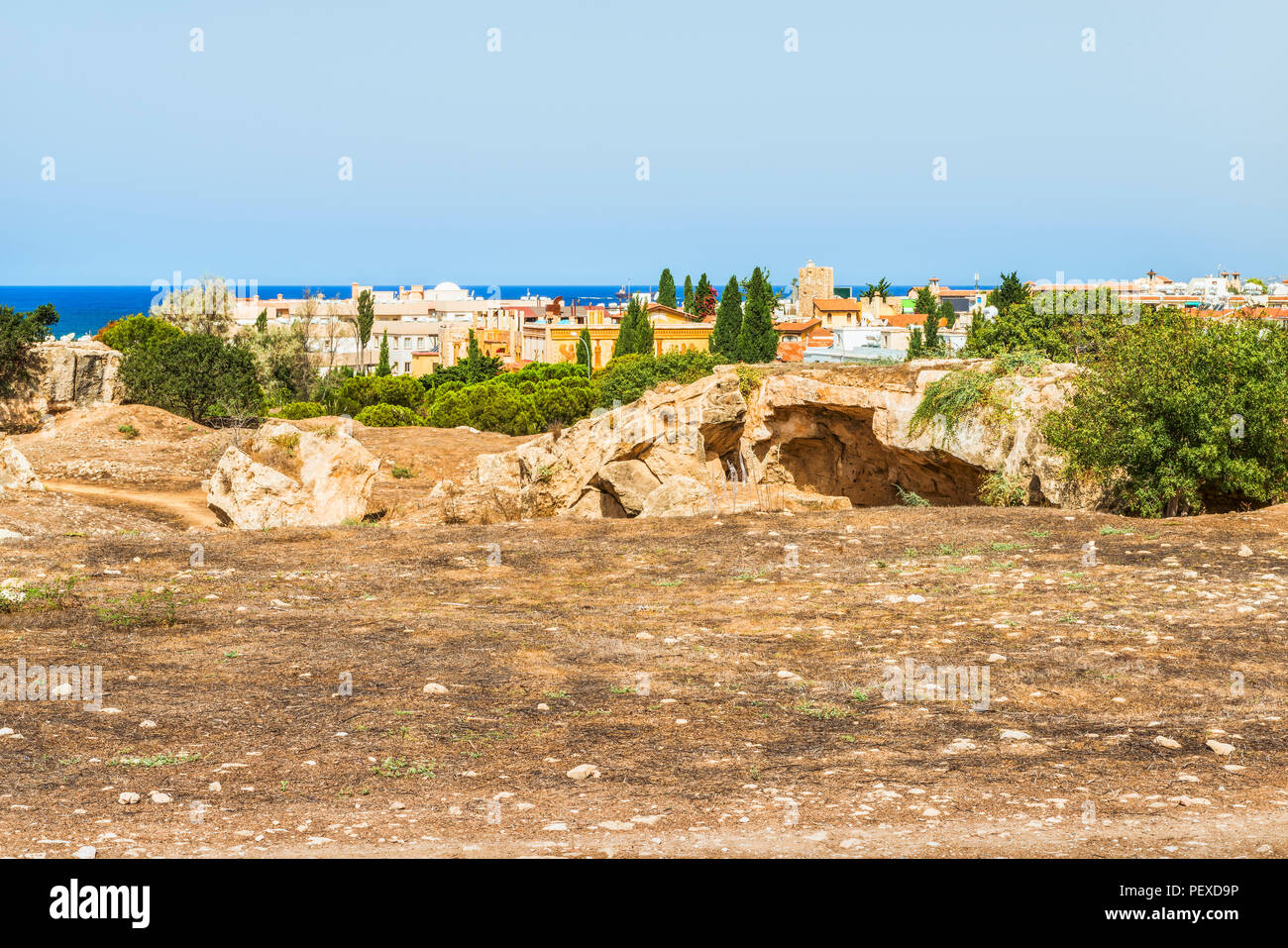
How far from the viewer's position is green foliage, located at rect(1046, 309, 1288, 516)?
757 inches

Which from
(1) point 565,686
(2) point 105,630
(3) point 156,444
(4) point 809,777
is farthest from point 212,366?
(4) point 809,777

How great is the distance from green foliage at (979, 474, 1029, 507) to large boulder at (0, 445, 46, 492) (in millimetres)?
20177

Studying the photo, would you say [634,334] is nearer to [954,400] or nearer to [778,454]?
[778,454]

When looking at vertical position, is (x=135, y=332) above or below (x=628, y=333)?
below

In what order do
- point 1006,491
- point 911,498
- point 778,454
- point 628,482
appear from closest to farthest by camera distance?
point 1006,491 < point 628,482 < point 911,498 < point 778,454

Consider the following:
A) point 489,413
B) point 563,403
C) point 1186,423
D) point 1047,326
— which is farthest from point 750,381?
point 563,403

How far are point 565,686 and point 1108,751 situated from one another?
4.54m

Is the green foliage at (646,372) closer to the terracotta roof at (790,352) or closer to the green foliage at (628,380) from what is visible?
the green foliage at (628,380)

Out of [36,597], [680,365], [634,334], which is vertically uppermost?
[634,334]

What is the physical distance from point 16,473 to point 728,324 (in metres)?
68.4

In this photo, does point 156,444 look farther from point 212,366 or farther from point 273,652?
point 273,652

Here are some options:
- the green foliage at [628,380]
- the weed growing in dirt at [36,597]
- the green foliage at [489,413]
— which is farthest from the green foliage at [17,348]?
the weed growing in dirt at [36,597]

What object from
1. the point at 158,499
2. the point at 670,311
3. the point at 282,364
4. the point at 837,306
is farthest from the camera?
the point at 837,306

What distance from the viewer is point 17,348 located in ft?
154
